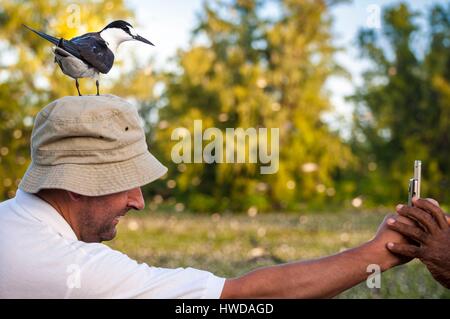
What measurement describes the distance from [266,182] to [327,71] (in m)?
3.16

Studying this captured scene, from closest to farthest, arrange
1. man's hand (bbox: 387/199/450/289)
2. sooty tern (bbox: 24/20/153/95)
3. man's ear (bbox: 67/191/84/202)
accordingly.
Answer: man's ear (bbox: 67/191/84/202)
man's hand (bbox: 387/199/450/289)
sooty tern (bbox: 24/20/153/95)

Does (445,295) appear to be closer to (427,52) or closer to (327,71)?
(327,71)

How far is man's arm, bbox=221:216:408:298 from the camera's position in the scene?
1.75 meters

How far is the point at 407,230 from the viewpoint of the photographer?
2.18 meters

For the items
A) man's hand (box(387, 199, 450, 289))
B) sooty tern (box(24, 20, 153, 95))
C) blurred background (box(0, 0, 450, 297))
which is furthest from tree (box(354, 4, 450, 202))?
man's hand (box(387, 199, 450, 289))

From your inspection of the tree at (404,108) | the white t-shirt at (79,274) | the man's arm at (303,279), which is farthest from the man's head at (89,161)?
the tree at (404,108)

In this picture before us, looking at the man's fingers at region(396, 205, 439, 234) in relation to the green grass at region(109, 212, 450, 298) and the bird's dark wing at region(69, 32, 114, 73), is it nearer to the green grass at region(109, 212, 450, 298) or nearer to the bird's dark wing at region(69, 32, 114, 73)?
the green grass at region(109, 212, 450, 298)

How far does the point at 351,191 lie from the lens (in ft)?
65.6

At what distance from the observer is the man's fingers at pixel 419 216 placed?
2.22 m

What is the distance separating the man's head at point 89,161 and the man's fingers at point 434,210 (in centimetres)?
84

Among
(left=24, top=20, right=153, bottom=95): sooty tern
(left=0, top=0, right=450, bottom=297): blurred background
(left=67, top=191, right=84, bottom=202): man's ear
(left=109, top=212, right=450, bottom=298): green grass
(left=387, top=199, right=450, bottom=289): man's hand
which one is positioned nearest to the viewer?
(left=67, top=191, right=84, bottom=202): man's ear

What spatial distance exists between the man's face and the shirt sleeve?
253 mm
